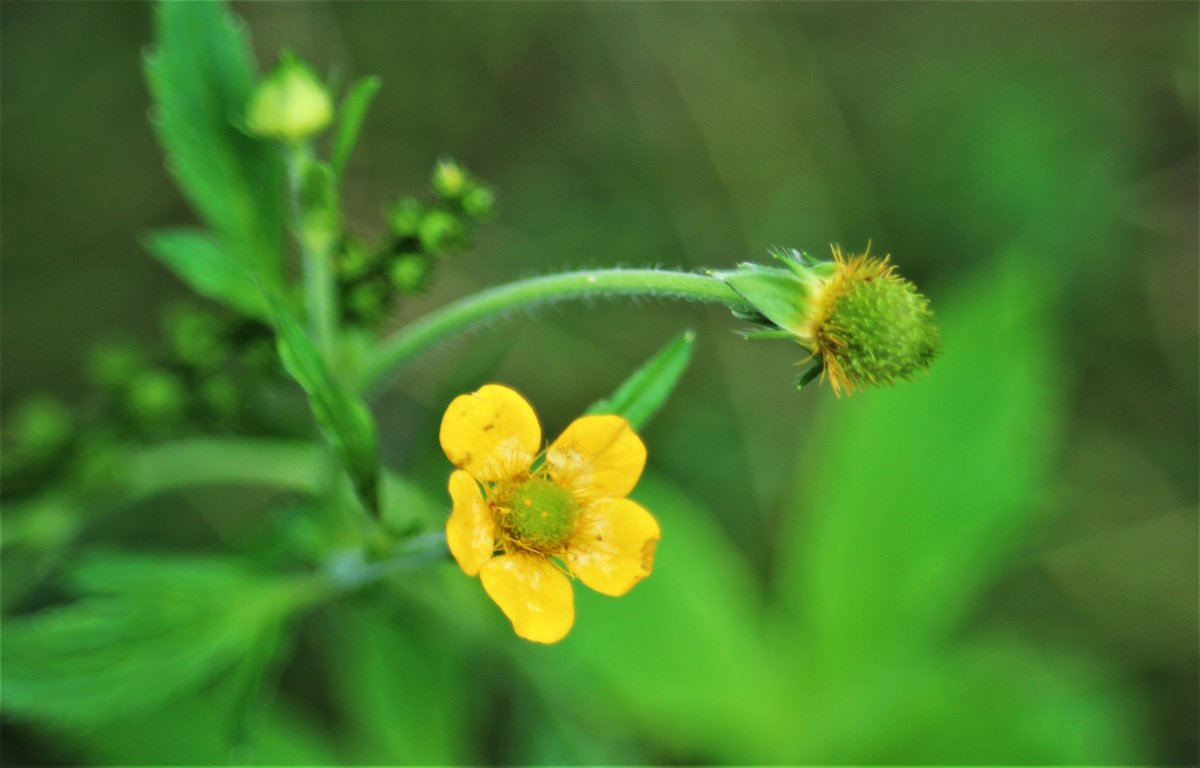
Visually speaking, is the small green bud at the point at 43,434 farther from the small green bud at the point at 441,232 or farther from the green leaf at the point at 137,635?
the small green bud at the point at 441,232

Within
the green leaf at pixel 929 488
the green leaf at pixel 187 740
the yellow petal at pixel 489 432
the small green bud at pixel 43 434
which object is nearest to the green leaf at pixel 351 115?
the yellow petal at pixel 489 432

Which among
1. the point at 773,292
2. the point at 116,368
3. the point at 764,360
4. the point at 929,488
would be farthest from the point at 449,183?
the point at 764,360

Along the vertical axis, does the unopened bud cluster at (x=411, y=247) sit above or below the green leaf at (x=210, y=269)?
above

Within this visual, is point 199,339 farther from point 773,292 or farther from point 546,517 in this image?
point 773,292

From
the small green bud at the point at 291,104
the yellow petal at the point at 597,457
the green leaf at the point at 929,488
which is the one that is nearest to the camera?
the yellow petal at the point at 597,457

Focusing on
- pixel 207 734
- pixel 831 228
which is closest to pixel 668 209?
pixel 831 228

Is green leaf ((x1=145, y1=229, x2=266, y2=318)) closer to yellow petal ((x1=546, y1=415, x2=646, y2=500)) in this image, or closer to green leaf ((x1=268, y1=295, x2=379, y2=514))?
green leaf ((x1=268, y1=295, x2=379, y2=514))

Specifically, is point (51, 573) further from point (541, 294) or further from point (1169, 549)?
point (1169, 549)
